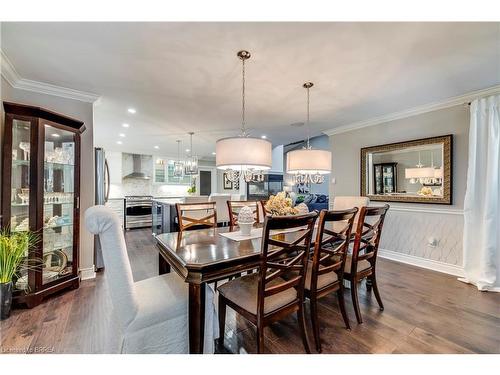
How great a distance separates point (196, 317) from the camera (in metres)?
1.31

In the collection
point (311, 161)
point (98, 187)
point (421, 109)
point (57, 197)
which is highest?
point (421, 109)

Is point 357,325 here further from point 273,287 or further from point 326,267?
point 273,287

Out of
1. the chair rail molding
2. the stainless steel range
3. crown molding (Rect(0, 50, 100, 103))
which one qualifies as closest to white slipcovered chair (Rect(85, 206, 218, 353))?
the chair rail molding

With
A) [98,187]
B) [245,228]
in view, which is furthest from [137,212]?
[245,228]

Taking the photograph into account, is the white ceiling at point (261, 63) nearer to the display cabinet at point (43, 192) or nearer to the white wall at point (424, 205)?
the white wall at point (424, 205)

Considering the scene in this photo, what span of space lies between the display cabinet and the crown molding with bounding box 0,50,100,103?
0.41m

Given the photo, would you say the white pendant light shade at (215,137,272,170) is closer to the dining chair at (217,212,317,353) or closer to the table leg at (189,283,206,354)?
the dining chair at (217,212,317,353)

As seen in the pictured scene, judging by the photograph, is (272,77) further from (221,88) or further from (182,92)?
(182,92)

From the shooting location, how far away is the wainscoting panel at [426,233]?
9.92 feet

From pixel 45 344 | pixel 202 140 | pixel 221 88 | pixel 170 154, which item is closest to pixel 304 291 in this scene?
pixel 45 344

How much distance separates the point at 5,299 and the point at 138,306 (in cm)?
168

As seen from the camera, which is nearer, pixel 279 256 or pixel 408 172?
pixel 279 256

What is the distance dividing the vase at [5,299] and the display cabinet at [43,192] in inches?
5.5

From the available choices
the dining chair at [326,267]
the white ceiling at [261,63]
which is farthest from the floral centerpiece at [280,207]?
the white ceiling at [261,63]
